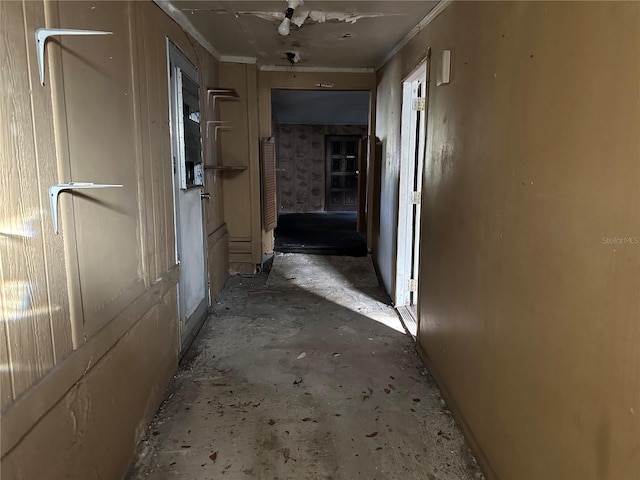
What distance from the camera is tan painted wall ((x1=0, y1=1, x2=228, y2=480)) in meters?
1.09

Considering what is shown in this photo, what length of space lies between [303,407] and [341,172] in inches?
316

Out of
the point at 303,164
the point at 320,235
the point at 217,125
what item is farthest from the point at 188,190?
the point at 303,164

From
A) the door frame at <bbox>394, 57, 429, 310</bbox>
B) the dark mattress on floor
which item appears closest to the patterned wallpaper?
the dark mattress on floor

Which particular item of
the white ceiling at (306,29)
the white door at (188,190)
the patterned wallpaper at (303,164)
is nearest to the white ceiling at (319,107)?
the patterned wallpaper at (303,164)

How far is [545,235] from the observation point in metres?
1.34

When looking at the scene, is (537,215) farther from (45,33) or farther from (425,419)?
(45,33)

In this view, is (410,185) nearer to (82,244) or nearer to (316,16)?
(316,16)

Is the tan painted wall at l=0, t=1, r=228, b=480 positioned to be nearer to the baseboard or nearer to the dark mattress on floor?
the baseboard

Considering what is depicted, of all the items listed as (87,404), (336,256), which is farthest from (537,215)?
(336,256)

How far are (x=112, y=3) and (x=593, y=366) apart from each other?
2041 millimetres

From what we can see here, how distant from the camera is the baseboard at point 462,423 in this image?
1786mm

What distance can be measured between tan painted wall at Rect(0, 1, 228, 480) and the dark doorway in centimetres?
757

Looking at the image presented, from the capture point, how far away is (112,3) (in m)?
1.75

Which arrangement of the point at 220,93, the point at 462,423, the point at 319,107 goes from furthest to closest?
the point at 319,107
the point at 220,93
the point at 462,423
